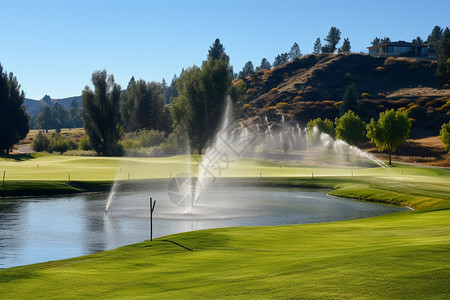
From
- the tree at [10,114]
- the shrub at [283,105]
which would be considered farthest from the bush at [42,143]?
the shrub at [283,105]

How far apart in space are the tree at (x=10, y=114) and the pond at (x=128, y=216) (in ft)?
223

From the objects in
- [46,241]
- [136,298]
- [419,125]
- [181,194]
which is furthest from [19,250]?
[419,125]

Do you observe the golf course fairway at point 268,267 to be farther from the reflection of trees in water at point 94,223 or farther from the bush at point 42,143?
the bush at point 42,143

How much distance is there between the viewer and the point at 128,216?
35.3 meters

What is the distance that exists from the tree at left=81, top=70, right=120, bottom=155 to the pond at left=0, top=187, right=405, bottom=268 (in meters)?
53.9

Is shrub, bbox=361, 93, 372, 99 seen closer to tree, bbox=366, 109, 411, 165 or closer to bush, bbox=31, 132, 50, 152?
tree, bbox=366, 109, 411, 165

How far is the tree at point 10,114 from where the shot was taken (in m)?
107

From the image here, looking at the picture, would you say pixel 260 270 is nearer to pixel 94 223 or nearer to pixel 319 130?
pixel 94 223

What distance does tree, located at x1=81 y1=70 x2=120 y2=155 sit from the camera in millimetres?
102688

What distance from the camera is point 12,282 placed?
15.3 metres

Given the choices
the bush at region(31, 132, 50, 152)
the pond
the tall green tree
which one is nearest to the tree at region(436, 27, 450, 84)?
→ the tall green tree

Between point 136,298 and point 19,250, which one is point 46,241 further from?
point 136,298

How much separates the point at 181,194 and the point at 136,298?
3747cm

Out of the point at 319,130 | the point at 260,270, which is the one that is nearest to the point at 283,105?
the point at 319,130
